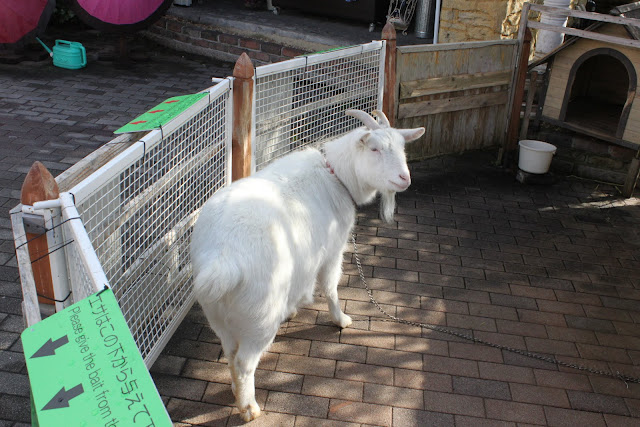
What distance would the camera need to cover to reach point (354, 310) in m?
4.66

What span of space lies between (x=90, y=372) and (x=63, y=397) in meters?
0.09

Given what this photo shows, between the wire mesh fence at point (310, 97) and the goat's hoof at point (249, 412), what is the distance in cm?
211

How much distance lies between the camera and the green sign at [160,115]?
325 cm

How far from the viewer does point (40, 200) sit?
7.52 ft

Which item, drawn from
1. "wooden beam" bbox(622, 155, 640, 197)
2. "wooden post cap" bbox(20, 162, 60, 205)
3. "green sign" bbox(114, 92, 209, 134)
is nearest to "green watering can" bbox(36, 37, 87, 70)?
"green sign" bbox(114, 92, 209, 134)

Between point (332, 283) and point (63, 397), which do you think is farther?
point (332, 283)

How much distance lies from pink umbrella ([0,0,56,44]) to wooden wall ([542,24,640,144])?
7.64 meters

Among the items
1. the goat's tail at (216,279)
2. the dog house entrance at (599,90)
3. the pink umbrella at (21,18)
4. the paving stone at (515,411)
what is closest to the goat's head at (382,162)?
the goat's tail at (216,279)

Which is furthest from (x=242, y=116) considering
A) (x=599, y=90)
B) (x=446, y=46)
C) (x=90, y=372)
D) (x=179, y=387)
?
(x=599, y=90)

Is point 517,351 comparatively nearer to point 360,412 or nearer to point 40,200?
point 360,412

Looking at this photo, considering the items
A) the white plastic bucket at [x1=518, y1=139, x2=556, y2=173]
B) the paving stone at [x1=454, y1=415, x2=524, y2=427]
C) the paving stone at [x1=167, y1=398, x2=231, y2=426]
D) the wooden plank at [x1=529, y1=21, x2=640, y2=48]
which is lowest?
the paving stone at [x1=454, y1=415, x2=524, y2=427]

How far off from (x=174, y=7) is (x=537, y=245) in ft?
27.6

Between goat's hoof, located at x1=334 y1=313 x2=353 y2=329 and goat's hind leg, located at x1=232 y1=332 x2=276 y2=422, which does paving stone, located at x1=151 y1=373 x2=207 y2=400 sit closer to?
goat's hind leg, located at x1=232 y1=332 x2=276 y2=422

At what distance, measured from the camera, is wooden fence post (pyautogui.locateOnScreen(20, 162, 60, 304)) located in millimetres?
2258
